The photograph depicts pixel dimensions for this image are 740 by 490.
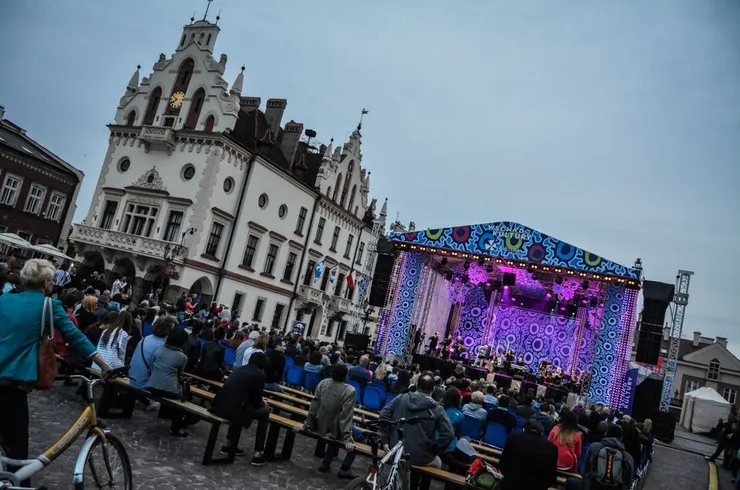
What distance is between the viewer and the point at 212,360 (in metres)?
9.73

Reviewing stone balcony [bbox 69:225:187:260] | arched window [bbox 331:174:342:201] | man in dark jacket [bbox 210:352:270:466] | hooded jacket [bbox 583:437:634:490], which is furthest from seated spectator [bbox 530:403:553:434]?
arched window [bbox 331:174:342:201]

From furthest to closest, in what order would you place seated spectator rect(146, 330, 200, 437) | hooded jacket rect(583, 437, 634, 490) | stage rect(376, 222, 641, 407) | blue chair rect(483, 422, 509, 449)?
stage rect(376, 222, 641, 407), blue chair rect(483, 422, 509, 449), seated spectator rect(146, 330, 200, 437), hooded jacket rect(583, 437, 634, 490)

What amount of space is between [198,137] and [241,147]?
7.34 ft

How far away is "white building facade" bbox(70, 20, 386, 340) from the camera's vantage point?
2747 cm

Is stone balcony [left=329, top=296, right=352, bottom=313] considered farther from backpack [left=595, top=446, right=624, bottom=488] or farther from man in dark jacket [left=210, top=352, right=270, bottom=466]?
backpack [left=595, top=446, right=624, bottom=488]

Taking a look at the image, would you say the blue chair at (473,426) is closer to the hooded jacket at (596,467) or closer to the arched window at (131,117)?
the hooded jacket at (596,467)

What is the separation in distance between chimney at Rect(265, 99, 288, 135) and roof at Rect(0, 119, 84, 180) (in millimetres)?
13193

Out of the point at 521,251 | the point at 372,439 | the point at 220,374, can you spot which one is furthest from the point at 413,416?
the point at 521,251

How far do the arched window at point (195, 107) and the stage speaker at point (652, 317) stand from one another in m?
23.2

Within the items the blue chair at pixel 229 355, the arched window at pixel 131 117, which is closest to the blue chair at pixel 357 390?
the blue chair at pixel 229 355

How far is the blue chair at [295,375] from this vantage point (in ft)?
40.1

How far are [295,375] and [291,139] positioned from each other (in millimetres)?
24900

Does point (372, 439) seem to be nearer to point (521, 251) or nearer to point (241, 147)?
point (521, 251)

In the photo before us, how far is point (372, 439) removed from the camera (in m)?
5.27
